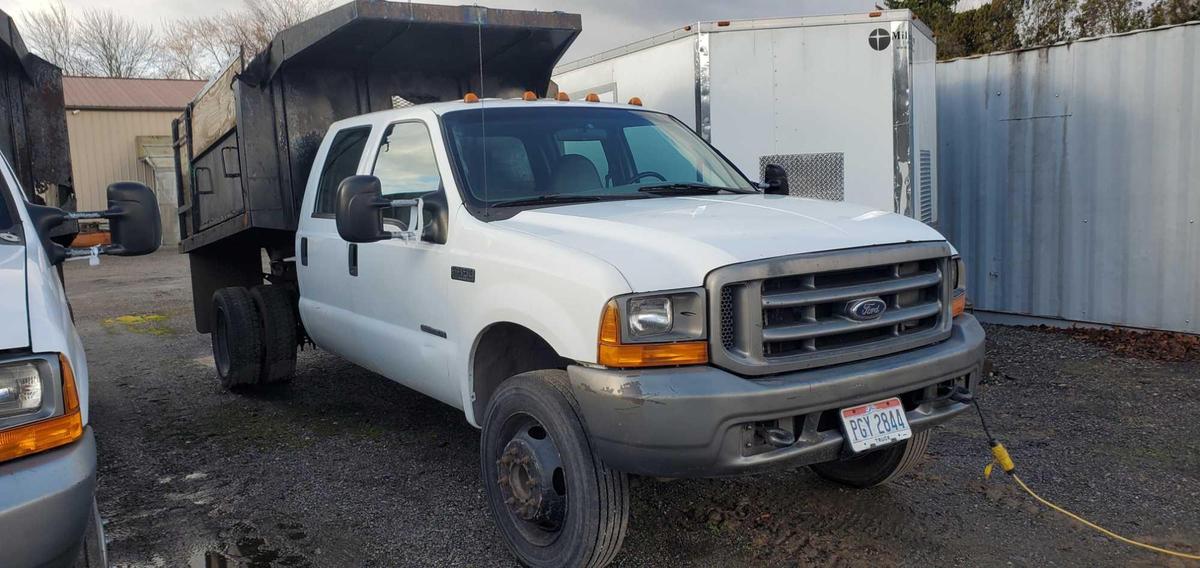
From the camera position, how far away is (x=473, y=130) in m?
4.61

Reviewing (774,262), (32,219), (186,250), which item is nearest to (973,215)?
(774,262)

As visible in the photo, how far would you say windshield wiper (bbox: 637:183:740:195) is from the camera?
4523mm

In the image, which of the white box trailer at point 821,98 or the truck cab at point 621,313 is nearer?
the truck cab at point 621,313

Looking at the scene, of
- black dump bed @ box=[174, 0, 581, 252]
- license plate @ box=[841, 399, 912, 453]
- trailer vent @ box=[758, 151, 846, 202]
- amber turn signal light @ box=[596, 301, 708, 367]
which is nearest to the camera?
amber turn signal light @ box=[596, 301, 708, 367]

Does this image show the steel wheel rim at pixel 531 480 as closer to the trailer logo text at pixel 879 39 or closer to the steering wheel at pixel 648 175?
the steering wheel at pixel 648 175

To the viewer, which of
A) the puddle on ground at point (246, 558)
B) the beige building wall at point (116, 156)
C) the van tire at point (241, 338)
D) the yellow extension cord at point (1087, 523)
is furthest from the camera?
the beige building wall at point (116, 156)

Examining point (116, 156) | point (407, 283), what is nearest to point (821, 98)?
point (407, 283)

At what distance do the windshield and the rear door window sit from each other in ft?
3.12

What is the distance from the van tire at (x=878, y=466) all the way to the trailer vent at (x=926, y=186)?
3.68 metres

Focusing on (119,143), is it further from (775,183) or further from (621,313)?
(621,313)

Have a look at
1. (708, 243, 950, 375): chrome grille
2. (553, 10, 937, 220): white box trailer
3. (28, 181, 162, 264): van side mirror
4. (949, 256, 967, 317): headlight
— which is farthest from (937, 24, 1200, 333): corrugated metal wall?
(28, 181, 162, 264): van side mirror

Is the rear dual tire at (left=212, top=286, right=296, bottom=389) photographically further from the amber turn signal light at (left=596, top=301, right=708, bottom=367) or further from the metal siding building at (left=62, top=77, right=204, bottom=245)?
the metal siding building at (left=62, top=77, right=204, bottom=245)

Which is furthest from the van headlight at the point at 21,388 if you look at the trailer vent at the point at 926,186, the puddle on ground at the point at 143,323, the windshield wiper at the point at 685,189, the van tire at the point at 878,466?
the puddle on ground at the point at 143,323

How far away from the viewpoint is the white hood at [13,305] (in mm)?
2615
